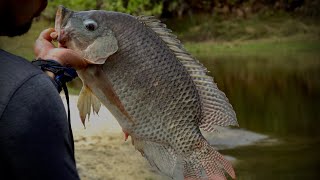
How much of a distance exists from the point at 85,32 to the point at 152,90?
227 mm

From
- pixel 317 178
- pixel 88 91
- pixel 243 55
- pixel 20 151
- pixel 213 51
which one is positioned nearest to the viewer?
pixel 20 151

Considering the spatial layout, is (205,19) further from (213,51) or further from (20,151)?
(20,151)

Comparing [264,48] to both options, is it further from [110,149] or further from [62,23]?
[62,23]

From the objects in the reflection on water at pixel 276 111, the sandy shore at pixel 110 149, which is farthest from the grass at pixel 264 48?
the sandy shore at pixel 110 149

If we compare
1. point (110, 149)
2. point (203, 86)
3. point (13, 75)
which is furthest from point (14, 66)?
point (110, 149)

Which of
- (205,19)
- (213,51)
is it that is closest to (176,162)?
(213,51)

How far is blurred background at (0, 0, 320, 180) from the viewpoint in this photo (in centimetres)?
850

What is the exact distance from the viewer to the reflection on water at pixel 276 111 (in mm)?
7898

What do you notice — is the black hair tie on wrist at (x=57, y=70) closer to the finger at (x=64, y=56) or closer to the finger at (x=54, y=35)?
the finger at (x=64, y=56)

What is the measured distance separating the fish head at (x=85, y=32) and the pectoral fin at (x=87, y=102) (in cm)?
10

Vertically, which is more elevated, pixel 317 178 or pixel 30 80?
pixel 30 80

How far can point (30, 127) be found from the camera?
1.19 metres

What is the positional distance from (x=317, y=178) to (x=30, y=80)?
6.43 metres

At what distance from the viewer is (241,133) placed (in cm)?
967
